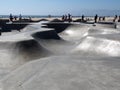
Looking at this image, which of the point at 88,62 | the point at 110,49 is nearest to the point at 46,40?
the point at 110,49

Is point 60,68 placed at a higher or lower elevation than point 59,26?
higher

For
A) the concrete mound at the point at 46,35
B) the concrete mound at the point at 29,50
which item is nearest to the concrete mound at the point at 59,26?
the concrete mound at the point at 46,35

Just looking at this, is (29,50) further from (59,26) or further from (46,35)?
(59,26)

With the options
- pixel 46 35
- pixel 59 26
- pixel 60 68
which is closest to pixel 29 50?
pixel 46 35

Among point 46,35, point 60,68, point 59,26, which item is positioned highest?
point 60,68

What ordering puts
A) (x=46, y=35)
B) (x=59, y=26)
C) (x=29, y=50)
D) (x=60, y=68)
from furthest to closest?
(x=59, y=26) → (x=46, y=35) → (x=29, y=50) → (x=60, y=68)

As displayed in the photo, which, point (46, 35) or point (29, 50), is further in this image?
point (46, 35)

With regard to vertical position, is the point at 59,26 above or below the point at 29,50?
above

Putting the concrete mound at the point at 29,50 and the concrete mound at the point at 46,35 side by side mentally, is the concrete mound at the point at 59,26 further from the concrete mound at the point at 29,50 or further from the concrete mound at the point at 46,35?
the concrete mound at the point at 29,50

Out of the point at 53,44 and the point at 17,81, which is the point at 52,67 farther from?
the point at 53,44

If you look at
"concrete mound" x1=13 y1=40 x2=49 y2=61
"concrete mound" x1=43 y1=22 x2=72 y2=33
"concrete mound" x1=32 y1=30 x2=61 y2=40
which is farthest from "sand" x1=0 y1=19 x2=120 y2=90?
"concrete mound" x1=43 y1=22 x2=72 y2=33

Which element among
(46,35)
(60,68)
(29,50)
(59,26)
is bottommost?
(29,50)

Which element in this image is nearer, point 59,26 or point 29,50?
point 29,50

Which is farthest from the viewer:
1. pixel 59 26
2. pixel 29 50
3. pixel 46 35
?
pixel 59 26
